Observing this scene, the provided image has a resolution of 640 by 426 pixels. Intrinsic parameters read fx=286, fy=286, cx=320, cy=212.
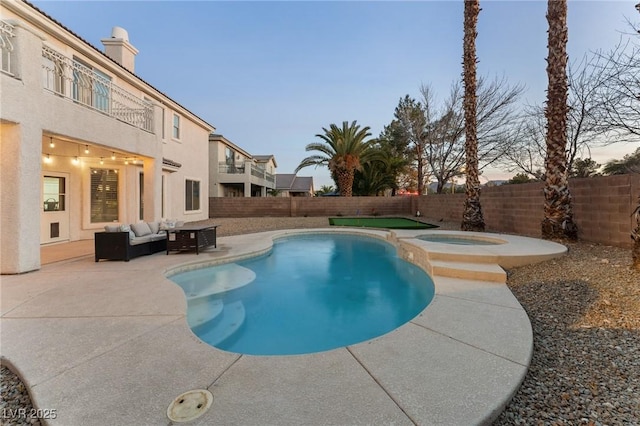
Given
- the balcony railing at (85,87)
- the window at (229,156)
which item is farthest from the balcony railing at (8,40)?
the window at (229,156)

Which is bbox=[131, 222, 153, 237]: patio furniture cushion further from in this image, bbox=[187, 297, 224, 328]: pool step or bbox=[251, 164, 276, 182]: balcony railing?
bbox=[251, 164, 276, 182]: balcony railing

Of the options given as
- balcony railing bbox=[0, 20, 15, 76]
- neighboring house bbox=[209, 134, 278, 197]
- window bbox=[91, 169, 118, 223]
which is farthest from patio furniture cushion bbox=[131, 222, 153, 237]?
neighboring house bbox=[209, 134, 278, 197]

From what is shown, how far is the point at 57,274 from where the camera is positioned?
614 cm

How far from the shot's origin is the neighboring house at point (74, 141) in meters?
5.86

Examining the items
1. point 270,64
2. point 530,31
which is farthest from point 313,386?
point 270,64

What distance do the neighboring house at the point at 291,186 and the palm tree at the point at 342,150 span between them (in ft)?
64.2

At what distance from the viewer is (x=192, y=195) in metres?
18.5

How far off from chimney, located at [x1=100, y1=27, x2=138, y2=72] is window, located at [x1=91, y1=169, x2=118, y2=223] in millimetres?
6019

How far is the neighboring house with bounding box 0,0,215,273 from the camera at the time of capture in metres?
5.86

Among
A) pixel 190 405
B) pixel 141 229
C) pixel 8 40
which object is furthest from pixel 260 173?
pixel 190 405

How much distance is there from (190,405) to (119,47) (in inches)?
677

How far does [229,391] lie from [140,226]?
7.90m

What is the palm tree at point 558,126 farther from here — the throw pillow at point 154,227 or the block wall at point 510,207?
the throw pillow at point 154,227

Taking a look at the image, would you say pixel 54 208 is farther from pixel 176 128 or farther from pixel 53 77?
pixel 176 128
